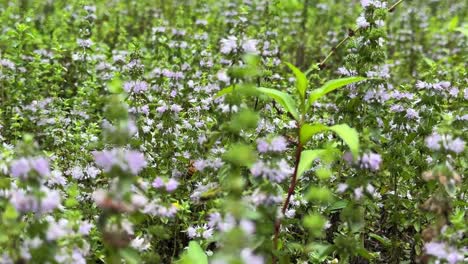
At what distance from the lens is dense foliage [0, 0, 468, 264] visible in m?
2.05

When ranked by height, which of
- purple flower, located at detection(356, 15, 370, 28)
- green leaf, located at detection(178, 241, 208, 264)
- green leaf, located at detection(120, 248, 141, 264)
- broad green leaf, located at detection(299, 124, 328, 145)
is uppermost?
purple flower, located at detection(356, 15, 370, 28)

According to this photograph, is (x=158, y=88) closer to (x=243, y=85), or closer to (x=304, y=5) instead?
(x=243, y=85)

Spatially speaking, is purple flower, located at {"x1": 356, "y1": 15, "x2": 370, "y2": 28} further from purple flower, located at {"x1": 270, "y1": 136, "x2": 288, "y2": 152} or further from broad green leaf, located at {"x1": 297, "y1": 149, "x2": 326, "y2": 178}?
purple flower, located at {"x1": 270, "y1": 136, "x2": 288, "y2": 152}

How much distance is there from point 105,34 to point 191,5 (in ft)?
5.94

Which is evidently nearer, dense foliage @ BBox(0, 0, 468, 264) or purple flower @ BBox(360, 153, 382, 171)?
dense foliage @ BBox(0, 0, 468, 264)

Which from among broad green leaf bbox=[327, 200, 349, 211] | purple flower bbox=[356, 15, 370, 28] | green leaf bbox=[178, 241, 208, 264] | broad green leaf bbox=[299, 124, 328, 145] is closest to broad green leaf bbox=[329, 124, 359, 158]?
broad green leaf bbox=[299, 124, 328, 145]

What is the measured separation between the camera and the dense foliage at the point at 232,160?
6.72 ft

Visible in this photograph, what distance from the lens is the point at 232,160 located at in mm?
2252

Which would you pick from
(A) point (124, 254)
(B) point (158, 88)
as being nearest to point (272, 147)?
(A) point (124, 254)

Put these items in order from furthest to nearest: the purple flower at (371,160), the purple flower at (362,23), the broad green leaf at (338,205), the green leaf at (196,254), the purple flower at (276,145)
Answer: the purple flower at (362,23)
the broad green leaf at (338,205)
the green leaf at (196,254)
the purple flower at (371,160)
the purple flower at (276,145)

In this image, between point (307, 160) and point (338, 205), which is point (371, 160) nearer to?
point (307, 160)

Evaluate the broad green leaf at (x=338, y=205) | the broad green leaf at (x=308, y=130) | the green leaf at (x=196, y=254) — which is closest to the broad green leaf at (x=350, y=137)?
the broad green leaf at (x=308, y=130)

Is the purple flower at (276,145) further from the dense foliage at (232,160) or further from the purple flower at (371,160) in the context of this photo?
the purple flower at (371,160)

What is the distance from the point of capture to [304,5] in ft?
27.5
